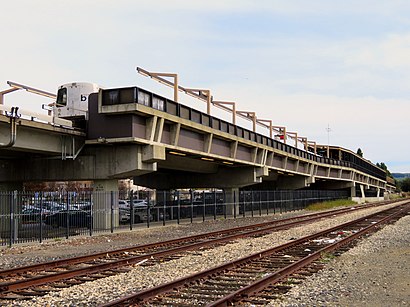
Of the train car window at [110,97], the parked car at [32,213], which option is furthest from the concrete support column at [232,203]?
the parked car at [32,213]

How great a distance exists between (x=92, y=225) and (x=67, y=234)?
2414 mm

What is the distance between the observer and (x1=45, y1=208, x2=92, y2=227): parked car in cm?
2139

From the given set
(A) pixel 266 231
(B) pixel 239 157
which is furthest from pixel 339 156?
(A) pixel 266 231

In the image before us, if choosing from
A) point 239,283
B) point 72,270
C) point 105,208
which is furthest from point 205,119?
point 239,283

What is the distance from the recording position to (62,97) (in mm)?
26766

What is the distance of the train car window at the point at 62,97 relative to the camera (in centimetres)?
2664

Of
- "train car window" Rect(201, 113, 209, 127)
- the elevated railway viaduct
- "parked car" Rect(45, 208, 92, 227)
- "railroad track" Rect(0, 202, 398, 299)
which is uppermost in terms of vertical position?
"train car window" Rect(201, 113, 209, 127)

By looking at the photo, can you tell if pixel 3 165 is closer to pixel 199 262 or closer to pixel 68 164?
pixel 68 164

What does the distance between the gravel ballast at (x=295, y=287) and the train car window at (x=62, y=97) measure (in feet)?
30.3

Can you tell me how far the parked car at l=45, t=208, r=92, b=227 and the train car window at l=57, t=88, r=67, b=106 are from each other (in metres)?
7.16

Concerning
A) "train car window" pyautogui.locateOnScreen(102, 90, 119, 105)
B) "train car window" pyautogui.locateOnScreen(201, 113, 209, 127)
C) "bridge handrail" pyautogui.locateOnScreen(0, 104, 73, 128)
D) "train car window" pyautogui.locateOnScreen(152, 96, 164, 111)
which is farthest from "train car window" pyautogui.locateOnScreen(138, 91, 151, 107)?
"train car window" pyautogui.locateOnScreen(201, 113, 209, 127)

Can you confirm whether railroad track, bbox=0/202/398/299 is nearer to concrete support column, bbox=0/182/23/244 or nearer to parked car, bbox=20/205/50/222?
concrete support column, bbox=0/182/23/244

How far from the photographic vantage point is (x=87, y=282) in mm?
10312

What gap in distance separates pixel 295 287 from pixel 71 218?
14.6 meters
